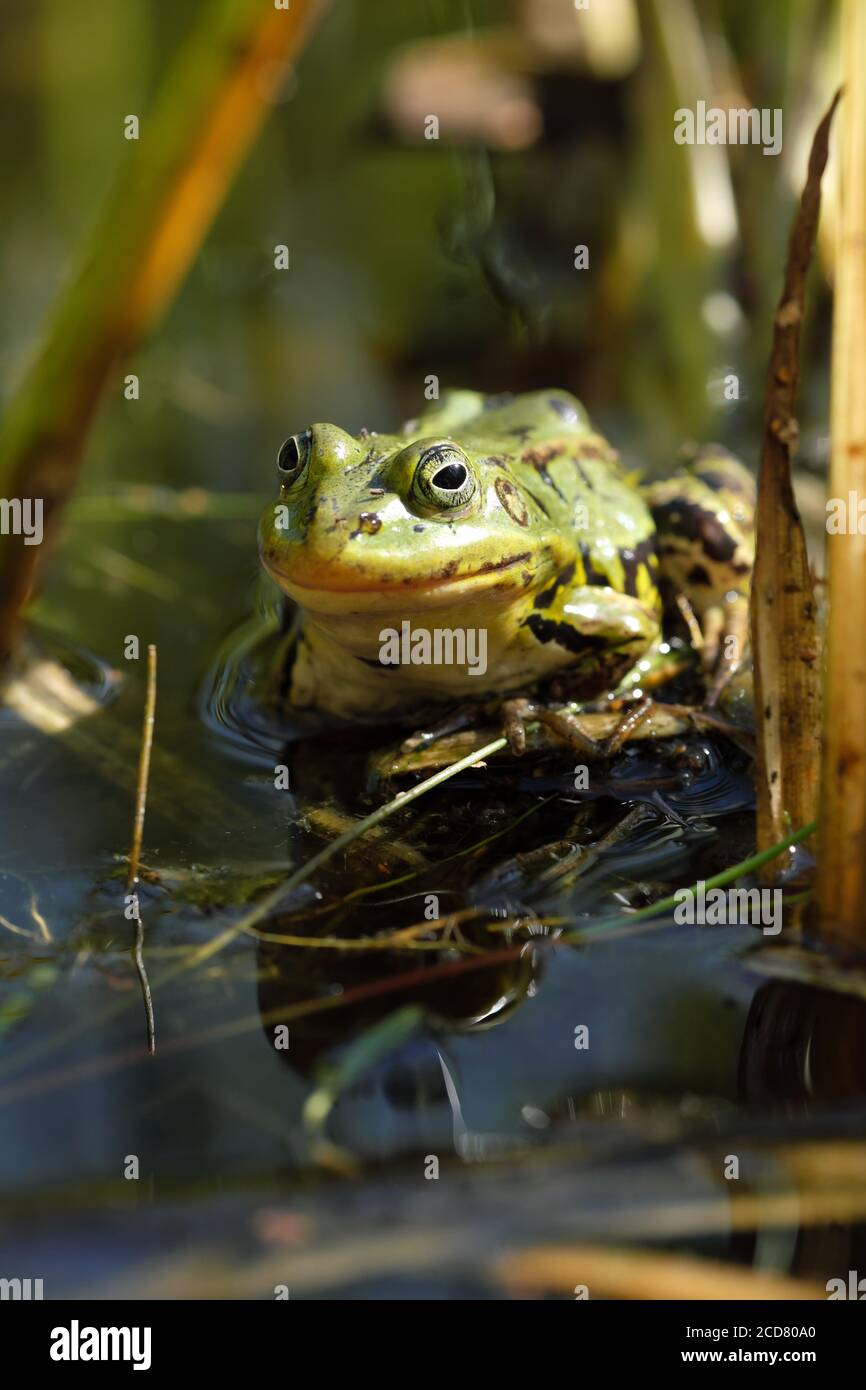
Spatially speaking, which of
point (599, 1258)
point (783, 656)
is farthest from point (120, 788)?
point (599, 1258)

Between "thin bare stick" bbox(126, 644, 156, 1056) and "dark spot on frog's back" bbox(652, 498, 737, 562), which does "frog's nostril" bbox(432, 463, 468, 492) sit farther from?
"dark spot on frog's back" bbox(652, 498, 737, 562)

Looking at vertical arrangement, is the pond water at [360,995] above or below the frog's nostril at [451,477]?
below

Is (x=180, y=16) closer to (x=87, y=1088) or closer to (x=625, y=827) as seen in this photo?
(x=625, y=827)

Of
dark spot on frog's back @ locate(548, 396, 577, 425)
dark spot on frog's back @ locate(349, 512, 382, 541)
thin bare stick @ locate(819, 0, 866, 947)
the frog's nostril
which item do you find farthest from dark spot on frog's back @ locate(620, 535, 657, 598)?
thin bare stick @ locate(819, 0, 866, 947)

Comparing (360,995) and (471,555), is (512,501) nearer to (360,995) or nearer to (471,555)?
(471,555)

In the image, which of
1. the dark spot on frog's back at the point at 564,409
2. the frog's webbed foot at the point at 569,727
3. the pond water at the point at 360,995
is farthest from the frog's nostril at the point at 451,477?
the dark spot on frog's back at the point at 564,409

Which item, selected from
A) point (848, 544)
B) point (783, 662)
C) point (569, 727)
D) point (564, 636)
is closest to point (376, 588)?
point (569, 727)

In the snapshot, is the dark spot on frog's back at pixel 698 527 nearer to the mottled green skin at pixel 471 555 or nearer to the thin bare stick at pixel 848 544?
the mottled green skin at pixel 471 555
